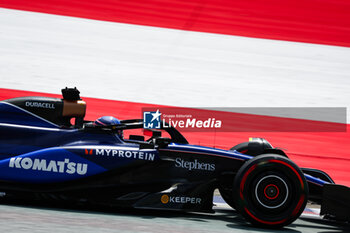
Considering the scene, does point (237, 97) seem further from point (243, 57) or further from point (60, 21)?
point (60, 21)

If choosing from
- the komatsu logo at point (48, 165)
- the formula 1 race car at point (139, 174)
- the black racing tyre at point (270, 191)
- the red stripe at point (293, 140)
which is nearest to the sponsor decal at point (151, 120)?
the formula 1 race car at point (139, 174)

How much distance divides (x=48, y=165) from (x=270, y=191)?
213cm

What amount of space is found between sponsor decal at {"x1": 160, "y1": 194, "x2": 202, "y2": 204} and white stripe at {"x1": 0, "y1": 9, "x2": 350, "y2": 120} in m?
6.05

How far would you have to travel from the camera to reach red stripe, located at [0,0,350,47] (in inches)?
551

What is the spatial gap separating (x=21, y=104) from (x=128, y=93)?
19.3ft

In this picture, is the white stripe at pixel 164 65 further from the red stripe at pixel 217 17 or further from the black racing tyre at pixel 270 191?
the black racing tyre at pixel 270 191

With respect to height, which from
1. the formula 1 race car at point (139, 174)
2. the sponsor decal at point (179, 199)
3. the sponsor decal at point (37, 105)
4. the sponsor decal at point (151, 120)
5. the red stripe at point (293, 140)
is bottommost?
the sponsor decal at point (179, 199)

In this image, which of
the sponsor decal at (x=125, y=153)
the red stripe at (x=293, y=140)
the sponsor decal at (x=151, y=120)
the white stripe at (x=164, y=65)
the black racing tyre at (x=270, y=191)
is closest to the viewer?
the black racing tyre at (x=270, y=191)

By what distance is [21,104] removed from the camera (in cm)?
518

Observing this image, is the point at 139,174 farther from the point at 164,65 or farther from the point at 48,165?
the point at 164,65

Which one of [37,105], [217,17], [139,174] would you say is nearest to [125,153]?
[139,174]

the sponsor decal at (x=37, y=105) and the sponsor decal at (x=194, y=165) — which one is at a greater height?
the sponsor decal at (x=37, y=105)

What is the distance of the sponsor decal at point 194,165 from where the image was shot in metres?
4.95

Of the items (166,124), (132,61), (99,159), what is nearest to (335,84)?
(132,61)
